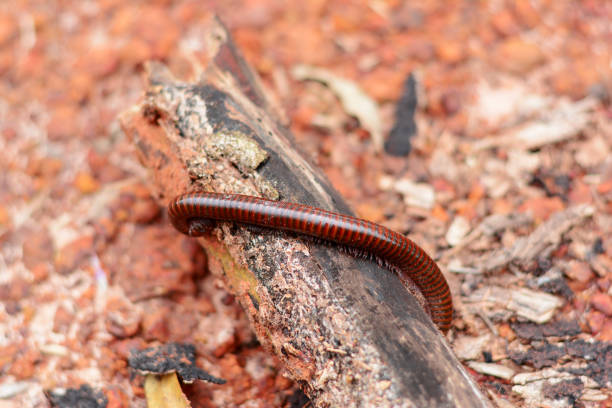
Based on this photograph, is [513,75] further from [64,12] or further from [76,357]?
[64,12]

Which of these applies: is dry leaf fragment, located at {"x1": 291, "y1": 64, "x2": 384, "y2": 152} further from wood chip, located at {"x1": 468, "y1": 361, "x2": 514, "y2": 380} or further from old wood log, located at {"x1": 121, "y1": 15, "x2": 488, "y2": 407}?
wood chip, located at {"x1": 468, "y1": 361, "x2": 514, "y2": 380}

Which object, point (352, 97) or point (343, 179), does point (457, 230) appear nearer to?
point (343, 179)

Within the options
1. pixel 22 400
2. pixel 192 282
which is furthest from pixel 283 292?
pixel 22 400

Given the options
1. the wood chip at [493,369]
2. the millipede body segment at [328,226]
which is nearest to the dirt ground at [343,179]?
the wood chip at [493,369]

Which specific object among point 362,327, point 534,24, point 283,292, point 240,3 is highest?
point 240,3

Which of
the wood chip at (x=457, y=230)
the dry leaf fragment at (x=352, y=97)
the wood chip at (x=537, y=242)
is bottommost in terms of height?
the wood chip at (x=537, y=242)

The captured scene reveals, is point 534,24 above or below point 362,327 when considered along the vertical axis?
above

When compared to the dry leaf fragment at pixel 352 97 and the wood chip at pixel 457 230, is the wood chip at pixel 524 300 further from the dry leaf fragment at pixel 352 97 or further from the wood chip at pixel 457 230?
the dry leaf fragment at pixel 352 97
